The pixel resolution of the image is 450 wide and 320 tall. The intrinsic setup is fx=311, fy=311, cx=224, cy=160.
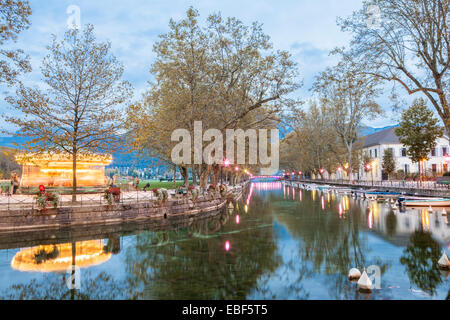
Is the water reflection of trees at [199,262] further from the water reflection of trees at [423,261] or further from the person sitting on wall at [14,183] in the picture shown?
the person sitting on wall at [14,183]

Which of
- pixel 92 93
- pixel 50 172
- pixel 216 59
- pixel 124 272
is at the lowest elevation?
pixel 124 272

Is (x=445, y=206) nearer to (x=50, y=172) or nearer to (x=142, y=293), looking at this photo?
(x=142, y=293)

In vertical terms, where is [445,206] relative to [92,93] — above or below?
below

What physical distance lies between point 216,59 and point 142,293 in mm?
26644

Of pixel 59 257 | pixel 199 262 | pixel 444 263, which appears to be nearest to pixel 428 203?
pixel 444 263

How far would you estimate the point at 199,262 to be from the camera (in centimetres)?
1195

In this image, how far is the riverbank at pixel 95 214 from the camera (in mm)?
17516

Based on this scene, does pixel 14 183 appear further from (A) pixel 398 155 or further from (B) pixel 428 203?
(A) pixel 398 155

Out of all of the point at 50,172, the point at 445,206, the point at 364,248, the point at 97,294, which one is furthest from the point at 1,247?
the point at 445,206

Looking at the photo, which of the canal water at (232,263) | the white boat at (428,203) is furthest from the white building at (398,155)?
the canal water at (232,263)

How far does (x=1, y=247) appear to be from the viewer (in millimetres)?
14359

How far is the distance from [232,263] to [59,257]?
7.25 m
